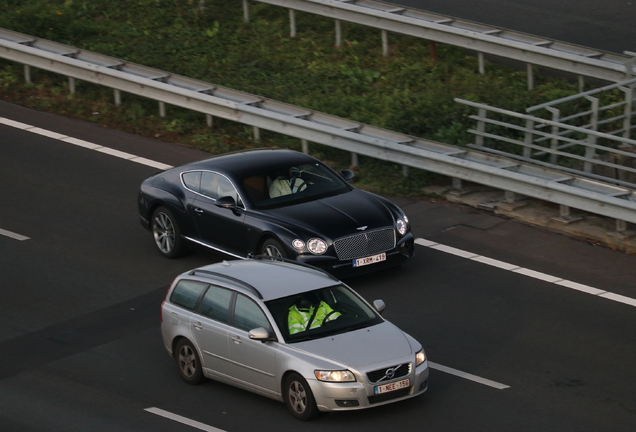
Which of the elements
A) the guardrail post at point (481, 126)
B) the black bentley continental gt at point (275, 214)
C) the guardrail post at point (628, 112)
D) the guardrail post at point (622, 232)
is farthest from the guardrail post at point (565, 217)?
the guardrail post at point (628, 112)

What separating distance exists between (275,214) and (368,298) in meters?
1.74

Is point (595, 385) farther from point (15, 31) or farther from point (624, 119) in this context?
point (15, 31)

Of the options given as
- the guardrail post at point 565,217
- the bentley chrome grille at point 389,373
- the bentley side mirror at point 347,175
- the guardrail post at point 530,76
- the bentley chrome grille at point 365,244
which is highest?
the bentley chrome grille at point 389,373

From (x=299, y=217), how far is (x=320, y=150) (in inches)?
216

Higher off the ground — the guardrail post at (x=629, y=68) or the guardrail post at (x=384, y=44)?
the guardrail post at (x=629, y=68)

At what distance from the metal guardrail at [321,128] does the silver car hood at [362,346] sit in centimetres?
592

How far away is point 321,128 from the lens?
18844 millimetres

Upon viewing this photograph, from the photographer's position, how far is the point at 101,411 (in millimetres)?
10797

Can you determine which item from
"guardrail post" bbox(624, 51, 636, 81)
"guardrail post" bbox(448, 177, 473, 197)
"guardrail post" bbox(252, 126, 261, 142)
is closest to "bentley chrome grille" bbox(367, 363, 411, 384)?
"guardrail post" bbox(448, 177, 473, 197)

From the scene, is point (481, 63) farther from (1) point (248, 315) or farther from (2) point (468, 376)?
(1) point (248, 315)

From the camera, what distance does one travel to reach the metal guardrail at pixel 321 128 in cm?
1602

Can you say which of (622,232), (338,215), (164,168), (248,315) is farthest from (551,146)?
(248,315)

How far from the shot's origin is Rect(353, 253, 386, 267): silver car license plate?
14.0 m

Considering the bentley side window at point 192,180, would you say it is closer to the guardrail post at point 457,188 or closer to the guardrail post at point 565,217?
the guardrail post at point 457,188
